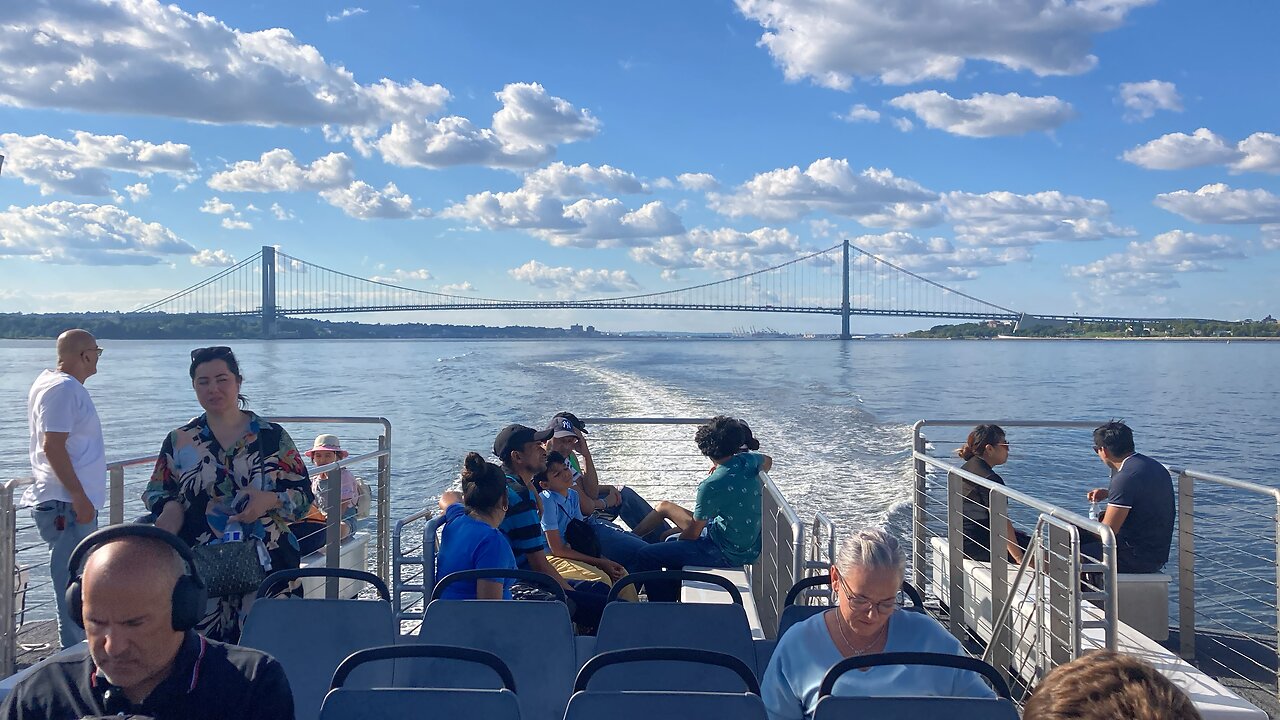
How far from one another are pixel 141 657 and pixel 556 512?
2.83 metres

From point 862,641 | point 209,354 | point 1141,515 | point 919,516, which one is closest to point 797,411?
point 919,516

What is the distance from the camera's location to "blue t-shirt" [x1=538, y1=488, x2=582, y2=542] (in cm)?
431

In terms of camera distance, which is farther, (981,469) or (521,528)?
(981,469)

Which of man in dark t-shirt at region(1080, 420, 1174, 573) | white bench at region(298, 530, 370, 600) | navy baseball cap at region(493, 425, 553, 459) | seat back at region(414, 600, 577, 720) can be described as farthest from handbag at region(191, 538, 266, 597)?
man in dark t-shirt at region(1080, 420, 1174, 573)

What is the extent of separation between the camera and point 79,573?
1641 mm

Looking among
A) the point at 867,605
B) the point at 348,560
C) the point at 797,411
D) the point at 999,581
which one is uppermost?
the point at 867,605

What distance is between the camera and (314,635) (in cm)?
241

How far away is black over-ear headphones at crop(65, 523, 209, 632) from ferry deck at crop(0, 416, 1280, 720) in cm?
32

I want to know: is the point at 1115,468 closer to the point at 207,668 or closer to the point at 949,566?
the point at 949,566

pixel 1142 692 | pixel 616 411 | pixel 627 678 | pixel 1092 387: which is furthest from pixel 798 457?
pixel 1092 387

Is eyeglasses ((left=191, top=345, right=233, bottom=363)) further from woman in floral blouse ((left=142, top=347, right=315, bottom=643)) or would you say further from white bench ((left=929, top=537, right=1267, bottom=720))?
white bench ((left=929, top=537, right=1267, bottom=720))

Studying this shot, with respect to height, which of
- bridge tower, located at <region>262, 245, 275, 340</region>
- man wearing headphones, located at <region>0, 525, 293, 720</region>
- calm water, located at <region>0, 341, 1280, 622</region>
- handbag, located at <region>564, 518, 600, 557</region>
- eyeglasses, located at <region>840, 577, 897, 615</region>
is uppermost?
bridge tower, located at <region>262, 245, 275, 340</region>

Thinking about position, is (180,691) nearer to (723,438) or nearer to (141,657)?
(141,657)

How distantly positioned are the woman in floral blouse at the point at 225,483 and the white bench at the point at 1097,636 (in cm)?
243
